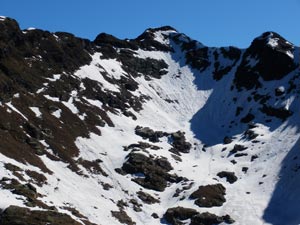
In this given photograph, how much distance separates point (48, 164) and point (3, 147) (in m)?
10.1

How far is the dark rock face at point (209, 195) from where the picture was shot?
93.6 m

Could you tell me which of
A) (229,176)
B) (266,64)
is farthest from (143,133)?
(266,64)

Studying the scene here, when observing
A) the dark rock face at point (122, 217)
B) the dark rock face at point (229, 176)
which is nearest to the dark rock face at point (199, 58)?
the dark rock face at point (229, 176)

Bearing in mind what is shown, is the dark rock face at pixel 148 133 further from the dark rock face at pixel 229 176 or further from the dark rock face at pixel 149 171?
the dark rock face at pixel 229 176

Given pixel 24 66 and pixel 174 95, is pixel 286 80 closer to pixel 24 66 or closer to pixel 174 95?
pixel 174 95

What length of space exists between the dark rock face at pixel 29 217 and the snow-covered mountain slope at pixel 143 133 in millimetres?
176

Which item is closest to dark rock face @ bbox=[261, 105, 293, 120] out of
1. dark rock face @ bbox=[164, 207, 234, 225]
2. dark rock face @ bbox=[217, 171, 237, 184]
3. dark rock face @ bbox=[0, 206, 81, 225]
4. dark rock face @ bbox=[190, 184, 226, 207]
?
dark rock face @ bbox=[217, 171, 237, 184]

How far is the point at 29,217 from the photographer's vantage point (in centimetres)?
6062

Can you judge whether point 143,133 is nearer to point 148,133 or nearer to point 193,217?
point 148,133

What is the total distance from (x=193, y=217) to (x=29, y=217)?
36.1 m

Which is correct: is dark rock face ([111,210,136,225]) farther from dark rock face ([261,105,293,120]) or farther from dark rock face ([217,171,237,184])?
dark rock face ([261,105,293,120])

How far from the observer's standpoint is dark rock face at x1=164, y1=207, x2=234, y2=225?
86.4 m

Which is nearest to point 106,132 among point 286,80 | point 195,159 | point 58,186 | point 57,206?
point 195,159

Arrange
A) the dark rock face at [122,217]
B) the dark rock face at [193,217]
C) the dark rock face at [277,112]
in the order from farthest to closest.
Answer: the dark rock face at [277,112] → the dark rock face at [193,217] → the dark rock face at [122,217]
